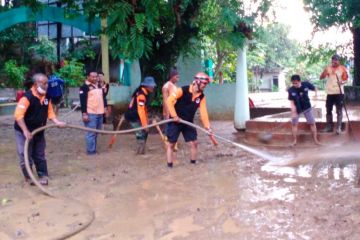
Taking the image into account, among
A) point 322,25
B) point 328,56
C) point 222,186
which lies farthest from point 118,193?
point 328,56

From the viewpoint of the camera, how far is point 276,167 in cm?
768

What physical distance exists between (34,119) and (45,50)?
16719 mm

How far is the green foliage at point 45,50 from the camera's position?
888 inches

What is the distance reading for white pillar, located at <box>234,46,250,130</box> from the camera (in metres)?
11.6

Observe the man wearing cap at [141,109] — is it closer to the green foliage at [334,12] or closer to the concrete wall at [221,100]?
the concrete wall at [221,100]

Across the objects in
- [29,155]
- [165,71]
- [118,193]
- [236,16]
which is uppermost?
[236,16]

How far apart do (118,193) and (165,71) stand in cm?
623

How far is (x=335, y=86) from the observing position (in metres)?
9.42

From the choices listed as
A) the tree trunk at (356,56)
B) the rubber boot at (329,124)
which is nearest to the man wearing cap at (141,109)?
the rubber boot at (329,124)

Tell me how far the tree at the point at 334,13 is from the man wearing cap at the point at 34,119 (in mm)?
8987

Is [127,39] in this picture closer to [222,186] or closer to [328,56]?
[222,186]

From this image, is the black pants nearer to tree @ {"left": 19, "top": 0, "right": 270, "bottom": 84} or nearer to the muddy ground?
the muddy ground

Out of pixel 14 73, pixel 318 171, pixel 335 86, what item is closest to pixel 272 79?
pixel 14 73

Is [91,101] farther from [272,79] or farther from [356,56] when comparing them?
[272,79]
